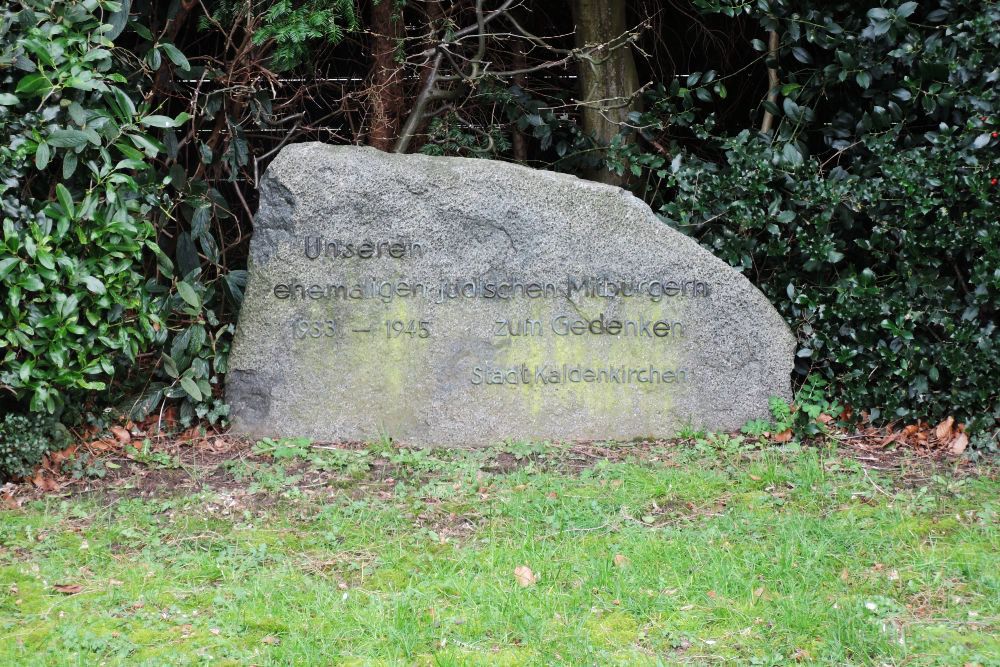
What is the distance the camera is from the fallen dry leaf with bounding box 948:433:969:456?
4.48 meters

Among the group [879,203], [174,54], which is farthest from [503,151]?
[879,203]

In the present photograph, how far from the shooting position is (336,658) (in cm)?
283

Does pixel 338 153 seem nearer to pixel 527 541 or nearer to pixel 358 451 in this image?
pixel 358 451

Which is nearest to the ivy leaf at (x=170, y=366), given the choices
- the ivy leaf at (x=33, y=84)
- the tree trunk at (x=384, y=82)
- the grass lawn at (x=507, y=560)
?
the grass lawn at (x=507, y=560)

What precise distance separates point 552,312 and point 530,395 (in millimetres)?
462

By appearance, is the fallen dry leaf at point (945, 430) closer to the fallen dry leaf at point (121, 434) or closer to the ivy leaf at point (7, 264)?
the fallen dry leaf at point (121, 434)

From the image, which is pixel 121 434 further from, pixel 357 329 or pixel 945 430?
pixel 945 430

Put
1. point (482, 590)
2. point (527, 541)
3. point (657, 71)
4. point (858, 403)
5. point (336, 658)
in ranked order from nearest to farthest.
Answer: point (336, 658) → point (482, 590) → point (527, 541) → point (858, 403) → point (657, 71)

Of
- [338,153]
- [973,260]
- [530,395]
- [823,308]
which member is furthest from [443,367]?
[973,260]

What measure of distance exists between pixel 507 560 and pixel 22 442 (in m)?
2.40

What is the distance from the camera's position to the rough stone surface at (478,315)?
15.7ft

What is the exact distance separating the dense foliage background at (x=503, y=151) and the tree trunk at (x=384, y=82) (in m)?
0.01

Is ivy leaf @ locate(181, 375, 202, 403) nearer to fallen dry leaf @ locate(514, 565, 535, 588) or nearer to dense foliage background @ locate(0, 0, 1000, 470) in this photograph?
dense foliage background @ locate(0, 0, 1000, 470)

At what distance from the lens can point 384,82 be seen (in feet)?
19.2
